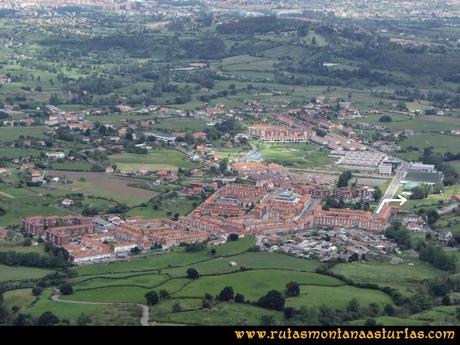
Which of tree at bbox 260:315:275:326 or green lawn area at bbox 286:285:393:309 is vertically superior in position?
tree at bbox 260:315:275:326

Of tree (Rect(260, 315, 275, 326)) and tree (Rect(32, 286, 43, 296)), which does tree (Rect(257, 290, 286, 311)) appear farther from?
tree (Rect(32, 286, 43, 296))

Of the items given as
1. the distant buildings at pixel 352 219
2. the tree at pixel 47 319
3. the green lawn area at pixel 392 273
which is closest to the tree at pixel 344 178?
the distant buildings at pixel 352 219

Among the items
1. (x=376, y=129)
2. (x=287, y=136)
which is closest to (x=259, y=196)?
(x=287, y=136)

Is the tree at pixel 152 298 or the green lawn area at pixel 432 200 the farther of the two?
the green lawn area at pixel 432 200

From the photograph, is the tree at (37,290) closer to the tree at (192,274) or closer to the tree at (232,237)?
the tree at (192,274)

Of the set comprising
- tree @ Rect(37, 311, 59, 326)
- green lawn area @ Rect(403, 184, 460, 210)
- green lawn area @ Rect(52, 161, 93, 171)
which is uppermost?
tree @ Rect(37, 311, 59, 326)

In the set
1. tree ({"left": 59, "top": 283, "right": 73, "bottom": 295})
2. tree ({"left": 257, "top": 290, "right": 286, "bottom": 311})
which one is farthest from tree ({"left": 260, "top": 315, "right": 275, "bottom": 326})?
tree ({"left": 59, "top": 283, "right": 73, "bottom": 295})
